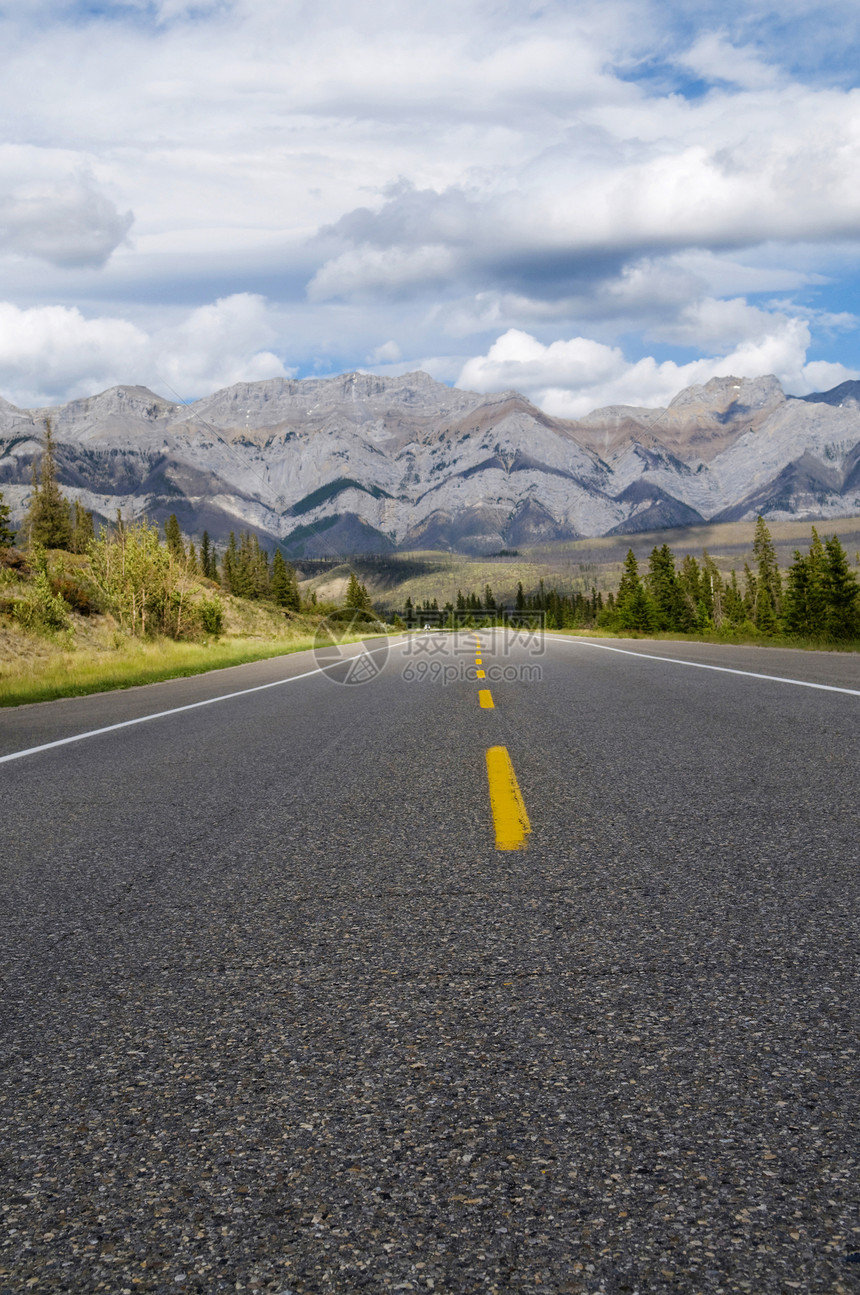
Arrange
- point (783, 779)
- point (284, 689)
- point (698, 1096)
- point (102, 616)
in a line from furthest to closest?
point (102, 616) → point (284, 689) → point (783, 779) → point (698, 1096)

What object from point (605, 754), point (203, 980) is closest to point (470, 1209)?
point (203, 980)

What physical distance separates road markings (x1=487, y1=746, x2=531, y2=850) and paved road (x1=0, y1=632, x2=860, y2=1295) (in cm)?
10

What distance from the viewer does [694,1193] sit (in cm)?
150

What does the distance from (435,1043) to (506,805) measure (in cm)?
249

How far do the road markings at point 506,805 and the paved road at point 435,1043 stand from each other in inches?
3.8

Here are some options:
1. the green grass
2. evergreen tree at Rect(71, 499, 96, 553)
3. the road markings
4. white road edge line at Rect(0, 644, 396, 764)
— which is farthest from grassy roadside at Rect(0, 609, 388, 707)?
evergreen tree at Rect(71, 499, 96, 553)

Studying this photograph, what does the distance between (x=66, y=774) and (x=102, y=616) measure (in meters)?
31.3

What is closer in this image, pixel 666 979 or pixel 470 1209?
pixel 470 1209

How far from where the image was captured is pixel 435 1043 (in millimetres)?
2061

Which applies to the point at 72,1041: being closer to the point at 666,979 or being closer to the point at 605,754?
the point at 666,979

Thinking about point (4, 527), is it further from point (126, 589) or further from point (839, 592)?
point (839, 592)

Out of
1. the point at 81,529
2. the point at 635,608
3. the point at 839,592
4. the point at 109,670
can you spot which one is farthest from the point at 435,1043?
the point at 81,529

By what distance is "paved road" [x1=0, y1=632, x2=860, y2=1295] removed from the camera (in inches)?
55.6

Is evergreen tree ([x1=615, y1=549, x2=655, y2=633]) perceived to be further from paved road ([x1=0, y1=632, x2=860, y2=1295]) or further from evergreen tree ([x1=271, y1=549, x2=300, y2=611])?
paved road ([x1=0, y1=632, x2=860, y2=1295])
